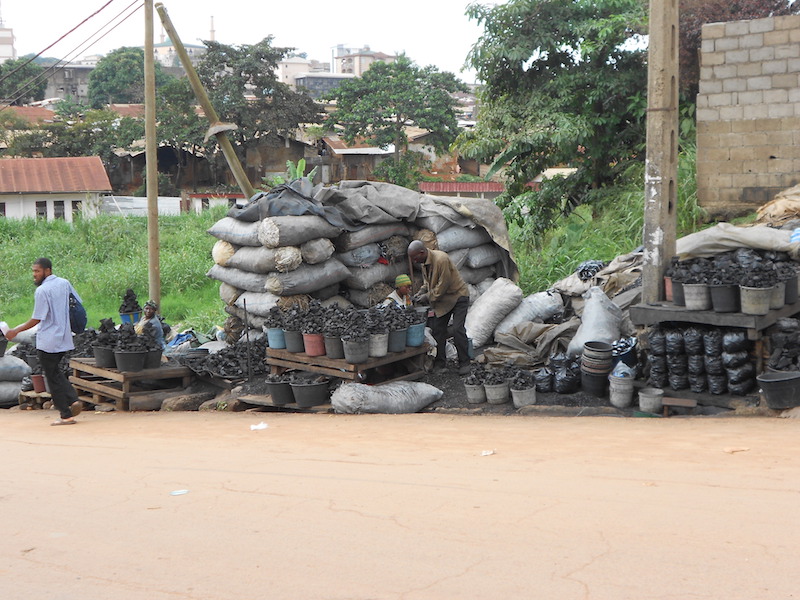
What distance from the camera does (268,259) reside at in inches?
382

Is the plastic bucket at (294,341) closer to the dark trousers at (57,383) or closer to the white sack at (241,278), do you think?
the white sack at (241,278)

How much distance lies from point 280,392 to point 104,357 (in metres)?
2.12

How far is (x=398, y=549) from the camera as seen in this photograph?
3.54 metres

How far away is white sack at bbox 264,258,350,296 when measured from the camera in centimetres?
970

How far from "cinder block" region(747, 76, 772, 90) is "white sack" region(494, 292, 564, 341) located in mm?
4285

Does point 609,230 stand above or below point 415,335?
above

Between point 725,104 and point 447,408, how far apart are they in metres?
6.57

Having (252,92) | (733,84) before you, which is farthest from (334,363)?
(252,92)

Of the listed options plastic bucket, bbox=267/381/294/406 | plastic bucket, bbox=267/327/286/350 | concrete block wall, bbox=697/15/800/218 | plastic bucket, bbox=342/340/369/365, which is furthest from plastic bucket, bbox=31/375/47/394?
concrete block wall, bbox=697/15/800/218

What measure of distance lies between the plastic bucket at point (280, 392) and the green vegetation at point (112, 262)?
6.87 m

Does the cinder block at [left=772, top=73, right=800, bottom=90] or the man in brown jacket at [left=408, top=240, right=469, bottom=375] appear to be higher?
the cinder block at [left=772, top=73, right=800, bottom=90]

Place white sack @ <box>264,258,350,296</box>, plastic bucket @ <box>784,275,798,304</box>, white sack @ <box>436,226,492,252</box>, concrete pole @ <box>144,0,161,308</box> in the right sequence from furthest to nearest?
concrete pole @ <box>144,0,161,308</box>
white sack @ <box>436,226,492,252</box>
white sack @ <box>264,258,350,296</box>
plastic bucket @ <box>784,275,798,304</box>

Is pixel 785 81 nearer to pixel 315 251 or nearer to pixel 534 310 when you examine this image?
pixel 534 310

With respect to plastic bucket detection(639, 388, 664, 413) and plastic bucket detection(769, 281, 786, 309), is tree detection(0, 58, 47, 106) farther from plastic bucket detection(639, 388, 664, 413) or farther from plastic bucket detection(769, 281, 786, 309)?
plastic bucket detection(769, 281, 786, 309)
